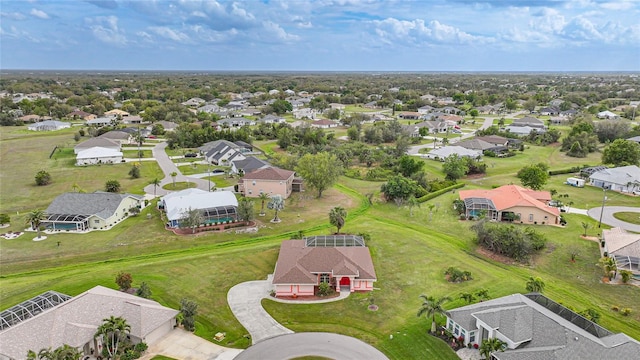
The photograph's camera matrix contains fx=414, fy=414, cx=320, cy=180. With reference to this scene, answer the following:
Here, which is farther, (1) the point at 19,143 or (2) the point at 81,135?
(2) the point at 81,135

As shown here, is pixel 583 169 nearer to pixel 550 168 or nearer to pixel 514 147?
pixel 550 168

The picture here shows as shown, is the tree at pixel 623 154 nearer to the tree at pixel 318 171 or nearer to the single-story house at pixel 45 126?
the tree at pixel 318 171

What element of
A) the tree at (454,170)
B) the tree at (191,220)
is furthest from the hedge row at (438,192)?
the tree at (191,220)

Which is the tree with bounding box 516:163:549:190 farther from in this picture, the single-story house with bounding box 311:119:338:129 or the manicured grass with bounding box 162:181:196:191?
the single-story house with bounding box 311:119:338:129

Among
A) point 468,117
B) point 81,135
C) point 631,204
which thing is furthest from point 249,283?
point 468,117

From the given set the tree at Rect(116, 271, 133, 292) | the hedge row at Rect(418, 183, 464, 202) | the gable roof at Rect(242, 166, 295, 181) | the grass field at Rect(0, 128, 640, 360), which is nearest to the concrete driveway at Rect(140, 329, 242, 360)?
the grass field at Rect(0, 128, 640, 360)

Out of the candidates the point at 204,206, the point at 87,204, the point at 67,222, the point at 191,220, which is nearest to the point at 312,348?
the point at 191,220

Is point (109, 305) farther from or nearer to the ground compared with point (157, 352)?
farther from the ground
